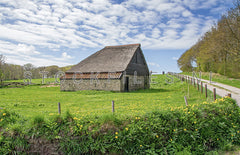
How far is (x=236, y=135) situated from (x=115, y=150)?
219 inches

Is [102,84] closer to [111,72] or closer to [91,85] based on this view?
[91,85]

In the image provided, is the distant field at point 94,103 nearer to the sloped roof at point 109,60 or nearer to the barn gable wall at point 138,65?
the sloped roof at point 109,60

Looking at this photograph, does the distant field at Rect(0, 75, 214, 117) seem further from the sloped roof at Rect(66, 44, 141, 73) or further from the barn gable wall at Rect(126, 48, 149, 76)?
the barn gable wall at Rect(126, 48, 149, 76)

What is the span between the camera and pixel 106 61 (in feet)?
89.8

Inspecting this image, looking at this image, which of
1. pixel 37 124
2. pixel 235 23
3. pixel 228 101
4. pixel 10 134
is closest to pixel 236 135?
pixel 228 101

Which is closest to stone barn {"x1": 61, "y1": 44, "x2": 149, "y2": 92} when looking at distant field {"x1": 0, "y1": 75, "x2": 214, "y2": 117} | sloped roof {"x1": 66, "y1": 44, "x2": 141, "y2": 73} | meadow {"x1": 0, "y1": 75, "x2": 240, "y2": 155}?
sloped roof {"x1": 66, "y1": 44, "x2": 141, "y2": 73}

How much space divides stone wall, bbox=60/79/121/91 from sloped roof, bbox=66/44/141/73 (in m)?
1.72

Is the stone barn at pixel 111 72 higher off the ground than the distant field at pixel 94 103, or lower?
higher

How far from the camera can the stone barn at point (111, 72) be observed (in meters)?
24.0

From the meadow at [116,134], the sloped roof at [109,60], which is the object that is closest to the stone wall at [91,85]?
the sloped roof at [109,60]

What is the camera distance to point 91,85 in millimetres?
25062

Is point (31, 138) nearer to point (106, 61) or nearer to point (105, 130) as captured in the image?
point (105, 130)

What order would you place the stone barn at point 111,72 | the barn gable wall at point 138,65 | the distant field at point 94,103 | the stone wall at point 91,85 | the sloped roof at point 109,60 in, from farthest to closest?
the barn gable wall at point 138,65 < the sloped roof at point 109,60 < the stone barn at point 111,72 < the stone wall at point 91,85 < the distant field at point 94,103

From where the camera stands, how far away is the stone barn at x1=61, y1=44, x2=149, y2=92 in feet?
78.6
